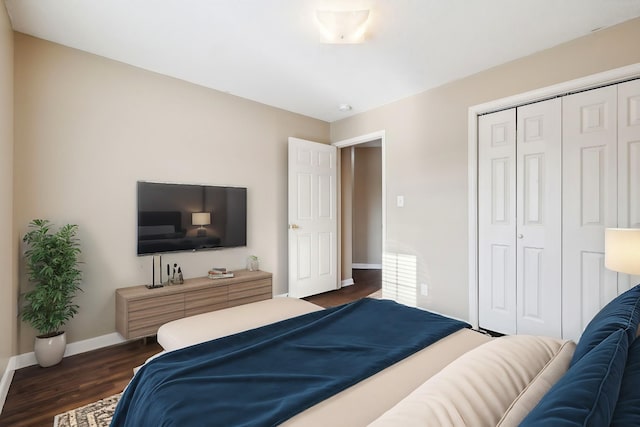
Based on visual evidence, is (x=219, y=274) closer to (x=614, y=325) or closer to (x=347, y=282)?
(x=347, y=282)

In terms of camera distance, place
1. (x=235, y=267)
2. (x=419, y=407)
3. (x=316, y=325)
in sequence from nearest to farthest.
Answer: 1. (x=419, y=407)
2. (x=316, y=325)
3. (x=235, y=267)

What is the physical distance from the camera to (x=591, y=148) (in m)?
2.46

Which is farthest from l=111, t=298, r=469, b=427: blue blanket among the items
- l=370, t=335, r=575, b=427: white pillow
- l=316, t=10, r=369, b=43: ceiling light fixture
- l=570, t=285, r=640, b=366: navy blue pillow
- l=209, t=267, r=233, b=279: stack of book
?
l=316, t=10, r=369, b=43: ceiling light fixture

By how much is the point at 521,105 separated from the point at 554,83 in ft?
0.95

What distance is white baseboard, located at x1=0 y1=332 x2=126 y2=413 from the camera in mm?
2066

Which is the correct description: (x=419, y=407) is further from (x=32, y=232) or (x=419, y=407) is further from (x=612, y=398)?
(x=32, y=232)

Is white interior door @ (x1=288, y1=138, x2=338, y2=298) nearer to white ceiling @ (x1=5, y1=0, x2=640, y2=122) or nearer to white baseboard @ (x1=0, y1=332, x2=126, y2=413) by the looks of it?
white ceiling @ (x1=5, y1=0, x2=640, y2=122)

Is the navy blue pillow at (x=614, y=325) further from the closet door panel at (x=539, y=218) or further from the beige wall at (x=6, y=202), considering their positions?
the beige wall at (x=6, y=202)

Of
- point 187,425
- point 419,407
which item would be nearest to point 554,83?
point 419,407

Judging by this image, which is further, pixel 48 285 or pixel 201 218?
pixel 201 218

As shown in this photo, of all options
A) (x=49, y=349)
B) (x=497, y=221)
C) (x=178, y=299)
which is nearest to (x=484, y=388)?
(x=497, y=221)

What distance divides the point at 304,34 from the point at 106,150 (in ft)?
6.72

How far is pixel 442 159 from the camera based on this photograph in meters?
3.39

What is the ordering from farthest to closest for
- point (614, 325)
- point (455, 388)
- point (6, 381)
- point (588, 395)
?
point (6, 381)
point (614, 325)
point (455, 388)
point (588, 395)
